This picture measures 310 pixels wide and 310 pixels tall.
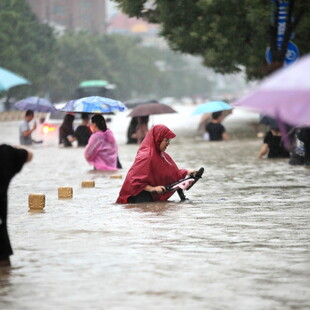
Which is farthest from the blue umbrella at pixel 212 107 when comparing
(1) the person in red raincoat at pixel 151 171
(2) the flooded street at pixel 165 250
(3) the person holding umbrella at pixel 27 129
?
(1) the person in red raincoat at pixel 151 171

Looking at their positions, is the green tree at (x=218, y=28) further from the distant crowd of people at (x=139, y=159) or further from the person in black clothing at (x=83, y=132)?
the distant crowd of people at (x=139, y=159)

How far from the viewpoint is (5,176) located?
9.49 metres

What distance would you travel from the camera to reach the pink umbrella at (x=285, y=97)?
6.69m

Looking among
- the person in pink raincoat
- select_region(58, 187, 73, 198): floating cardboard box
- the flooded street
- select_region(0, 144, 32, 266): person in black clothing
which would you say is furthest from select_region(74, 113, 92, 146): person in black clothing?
select_region(0, 144, 32, 266): person in black clothing

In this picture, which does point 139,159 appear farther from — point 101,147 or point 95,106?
point 101,147

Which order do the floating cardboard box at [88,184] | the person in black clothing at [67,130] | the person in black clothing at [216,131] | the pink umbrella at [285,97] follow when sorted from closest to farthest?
the pink umbrella at [285,97], the floating cardboard box at [88,184], the person in black clothing at [67,130], the person in black clothing at [216,131]

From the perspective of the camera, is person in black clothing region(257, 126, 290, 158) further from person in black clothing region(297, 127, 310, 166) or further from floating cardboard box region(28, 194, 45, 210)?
floating cardboard box region(28, 194, 45, 210)

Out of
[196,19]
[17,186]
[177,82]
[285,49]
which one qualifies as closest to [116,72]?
[177,82]

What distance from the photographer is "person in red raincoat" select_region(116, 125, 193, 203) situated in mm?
14656

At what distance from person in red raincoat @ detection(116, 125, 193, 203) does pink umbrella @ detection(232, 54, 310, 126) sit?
25.3 feet

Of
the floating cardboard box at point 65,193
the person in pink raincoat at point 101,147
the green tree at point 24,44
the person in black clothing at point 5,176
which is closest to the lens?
the person in black clothing at point 5,176

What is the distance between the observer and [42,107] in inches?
1257

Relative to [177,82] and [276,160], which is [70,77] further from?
[276,160]

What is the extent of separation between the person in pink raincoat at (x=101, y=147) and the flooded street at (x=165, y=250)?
2.48m
